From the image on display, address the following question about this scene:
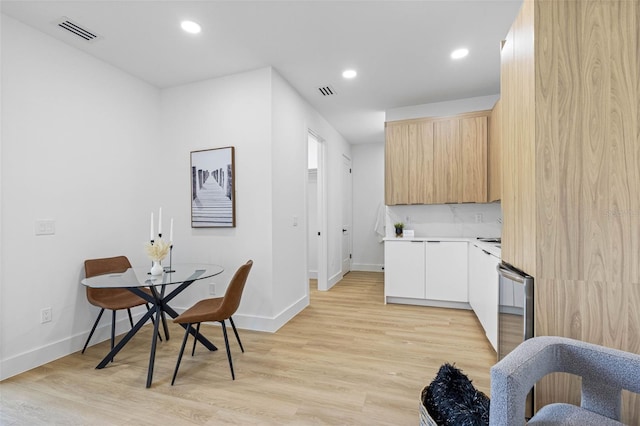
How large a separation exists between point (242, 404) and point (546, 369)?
1.64 meters

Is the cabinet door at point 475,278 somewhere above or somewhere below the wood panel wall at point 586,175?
below

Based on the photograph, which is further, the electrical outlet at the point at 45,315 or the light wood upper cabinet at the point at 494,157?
the light wood upper cabinet at the point at 494,157

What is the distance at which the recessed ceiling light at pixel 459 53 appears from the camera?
2813 mm

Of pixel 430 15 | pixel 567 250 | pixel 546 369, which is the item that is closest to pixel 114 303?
pixel 546 369

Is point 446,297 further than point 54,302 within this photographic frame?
Yes

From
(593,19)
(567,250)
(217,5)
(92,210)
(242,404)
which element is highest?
(217,5)

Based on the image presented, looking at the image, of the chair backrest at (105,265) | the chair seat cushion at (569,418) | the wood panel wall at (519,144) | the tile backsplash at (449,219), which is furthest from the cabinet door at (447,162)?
the chair backrest at (105,265)

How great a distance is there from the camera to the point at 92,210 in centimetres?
282

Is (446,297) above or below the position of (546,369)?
below

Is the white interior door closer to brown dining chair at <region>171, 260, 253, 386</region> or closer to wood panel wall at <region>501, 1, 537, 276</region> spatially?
brown dining chair at <region>171, 260, 253, 386</region>

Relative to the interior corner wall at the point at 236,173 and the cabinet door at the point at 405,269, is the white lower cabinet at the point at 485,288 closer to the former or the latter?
the cabinet door at the point at 405,269

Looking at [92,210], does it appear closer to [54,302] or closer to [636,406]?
[54,302]

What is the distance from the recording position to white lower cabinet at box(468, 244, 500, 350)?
250 centimetres

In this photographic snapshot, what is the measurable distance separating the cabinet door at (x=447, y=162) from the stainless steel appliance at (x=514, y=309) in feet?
7.67
